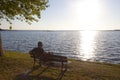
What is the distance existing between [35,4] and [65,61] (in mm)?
6050

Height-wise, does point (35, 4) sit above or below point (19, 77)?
above

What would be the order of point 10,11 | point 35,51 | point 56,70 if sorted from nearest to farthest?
point 56,70 < point 35,51 < point 10,11

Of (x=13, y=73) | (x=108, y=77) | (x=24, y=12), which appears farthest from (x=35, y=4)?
(x=108, y=77)

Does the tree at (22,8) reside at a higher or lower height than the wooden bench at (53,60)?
higher

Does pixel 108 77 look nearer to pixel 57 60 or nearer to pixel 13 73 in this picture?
pixel 57 60

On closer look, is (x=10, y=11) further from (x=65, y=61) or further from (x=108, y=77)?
(x=108, y=77)

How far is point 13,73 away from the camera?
44.9 feet

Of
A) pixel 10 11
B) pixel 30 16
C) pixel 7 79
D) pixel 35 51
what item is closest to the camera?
pixel 7 79

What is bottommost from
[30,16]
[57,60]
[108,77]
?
[108,77]

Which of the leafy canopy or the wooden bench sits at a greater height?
the leafy canopy

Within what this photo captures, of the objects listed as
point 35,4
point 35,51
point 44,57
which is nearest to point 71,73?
point 44,57

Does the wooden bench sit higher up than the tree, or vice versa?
the tree

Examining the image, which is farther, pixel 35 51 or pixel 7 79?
pixel 35 51

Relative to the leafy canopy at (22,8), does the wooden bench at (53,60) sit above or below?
below
